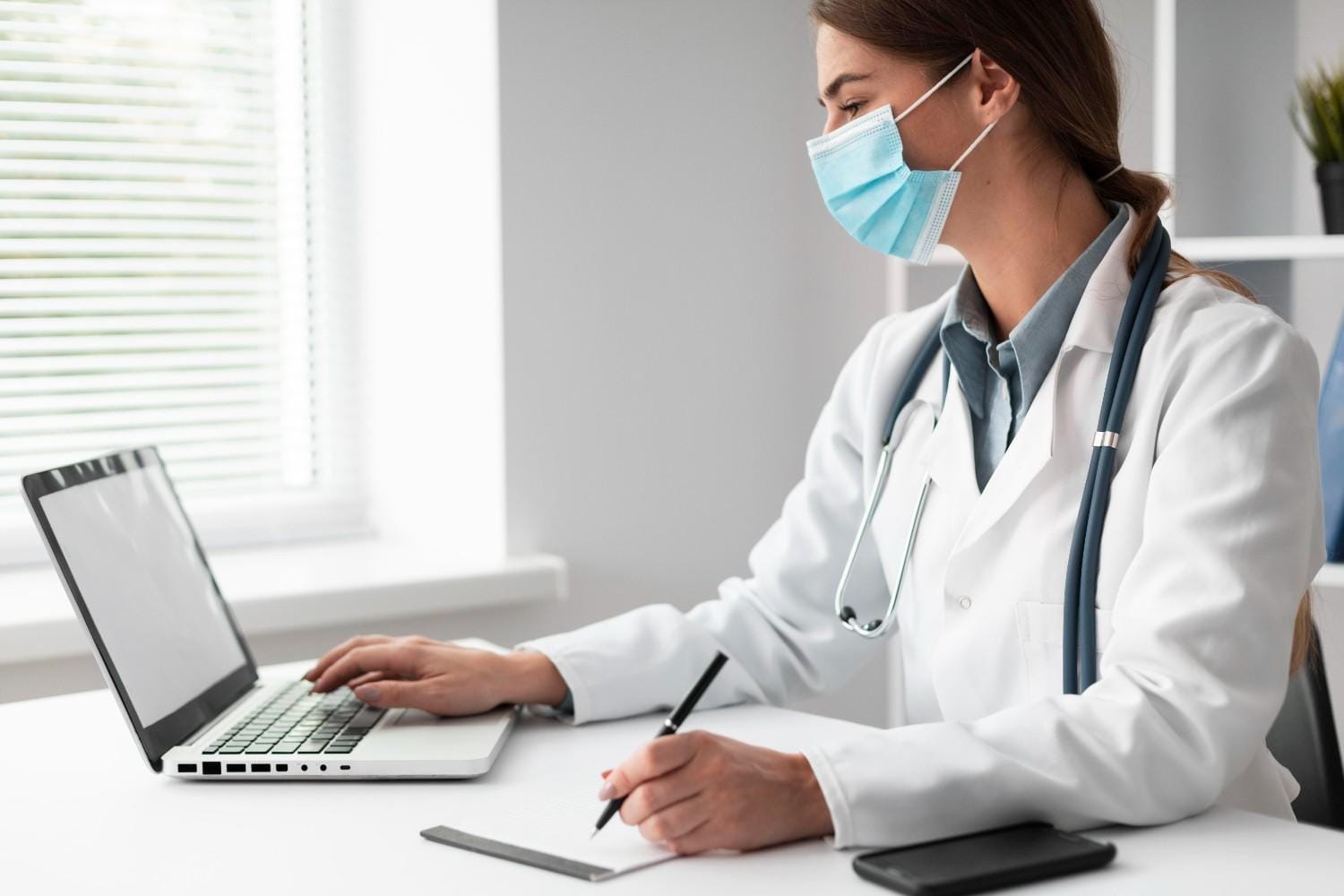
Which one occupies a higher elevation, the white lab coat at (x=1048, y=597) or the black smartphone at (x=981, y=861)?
the white lab coat at (x=1048, y=597)

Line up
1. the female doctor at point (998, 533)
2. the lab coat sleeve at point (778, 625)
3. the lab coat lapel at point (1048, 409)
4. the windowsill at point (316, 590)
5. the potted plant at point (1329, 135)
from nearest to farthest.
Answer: the female doctor at point (998, 533), the lab coat lapel at point (1048, 409), the lab coat sleeve at point (778, 625), the windowsill at point (316, 590), the potted plant at point (1329, 135)

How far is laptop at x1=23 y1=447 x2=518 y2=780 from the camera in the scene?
3.83ft

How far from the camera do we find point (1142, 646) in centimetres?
107

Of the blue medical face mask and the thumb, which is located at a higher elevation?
the blue medical face mask

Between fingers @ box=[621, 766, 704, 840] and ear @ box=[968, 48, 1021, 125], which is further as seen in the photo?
ear @ box=[968, 48, 1021, 125]

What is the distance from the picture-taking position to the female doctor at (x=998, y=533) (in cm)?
100

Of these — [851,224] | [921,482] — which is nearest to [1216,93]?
[851,224]

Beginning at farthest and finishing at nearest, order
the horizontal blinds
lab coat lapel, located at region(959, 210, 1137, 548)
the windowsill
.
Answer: the horizontal blinds → the windowsill → lab coat lapel, located at region(959, 210, 1137, 548)

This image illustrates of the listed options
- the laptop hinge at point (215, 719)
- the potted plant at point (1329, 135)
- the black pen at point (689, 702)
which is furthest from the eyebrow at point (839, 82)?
the potted plant at point (1329, 135)

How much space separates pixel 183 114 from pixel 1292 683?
6.03 feet

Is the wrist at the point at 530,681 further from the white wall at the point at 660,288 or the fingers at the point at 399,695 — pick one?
the white wall at the point at 660,288

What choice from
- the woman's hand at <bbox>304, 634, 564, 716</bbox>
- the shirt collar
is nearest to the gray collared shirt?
the shirt collar

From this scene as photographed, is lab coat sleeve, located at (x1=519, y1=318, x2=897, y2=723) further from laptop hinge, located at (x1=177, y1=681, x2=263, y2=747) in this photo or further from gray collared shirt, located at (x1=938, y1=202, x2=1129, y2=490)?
laptop hinge, located at (x1=177, y1=681, x2=263, y2=747)

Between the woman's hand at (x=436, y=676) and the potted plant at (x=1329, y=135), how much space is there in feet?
4.44
